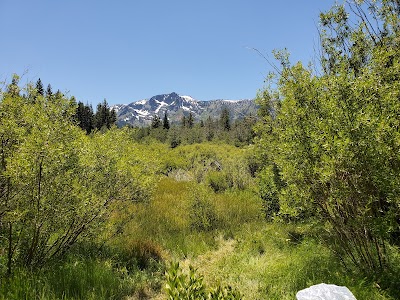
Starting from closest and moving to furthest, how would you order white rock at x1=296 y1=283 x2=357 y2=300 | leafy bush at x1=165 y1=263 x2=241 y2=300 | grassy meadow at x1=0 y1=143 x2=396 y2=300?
leafy bush at x1=165 y1=263 x2=241 y2=300 < white rock at x1=296 y1=283 x2=357 y2=300 < grassy meadow at x1=0 y1=143 x2=396 y2=300

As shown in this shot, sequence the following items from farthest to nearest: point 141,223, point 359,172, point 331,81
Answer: point 141,223 < point 331,81 < point 359,172

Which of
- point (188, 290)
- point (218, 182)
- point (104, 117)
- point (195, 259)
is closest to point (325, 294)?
point (188, 290)

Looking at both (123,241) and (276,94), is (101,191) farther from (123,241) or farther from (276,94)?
(276,94)

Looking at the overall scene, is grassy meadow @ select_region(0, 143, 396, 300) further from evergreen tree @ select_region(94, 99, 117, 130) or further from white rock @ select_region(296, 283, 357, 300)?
evergreen tree @ select_region(94, 99, 117, 130)

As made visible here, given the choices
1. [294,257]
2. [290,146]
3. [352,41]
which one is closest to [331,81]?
[290,146]

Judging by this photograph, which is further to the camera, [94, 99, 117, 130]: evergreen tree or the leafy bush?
[94, 99, 117, 130]: evergreen tree

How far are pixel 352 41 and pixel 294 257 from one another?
4.64m

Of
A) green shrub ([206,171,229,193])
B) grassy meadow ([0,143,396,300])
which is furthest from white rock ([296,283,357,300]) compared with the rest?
green shrub ([206,171,229,193])

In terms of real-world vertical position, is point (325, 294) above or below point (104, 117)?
below

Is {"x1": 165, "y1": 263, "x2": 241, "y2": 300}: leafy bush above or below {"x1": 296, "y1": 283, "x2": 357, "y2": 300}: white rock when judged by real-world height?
above

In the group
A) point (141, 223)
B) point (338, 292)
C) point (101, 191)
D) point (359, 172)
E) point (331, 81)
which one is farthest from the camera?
point (141, 223)

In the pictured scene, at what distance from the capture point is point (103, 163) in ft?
19.0

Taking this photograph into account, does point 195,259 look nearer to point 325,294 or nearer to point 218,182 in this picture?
point 325,294

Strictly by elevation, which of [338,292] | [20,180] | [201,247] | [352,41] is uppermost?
[352,41]
